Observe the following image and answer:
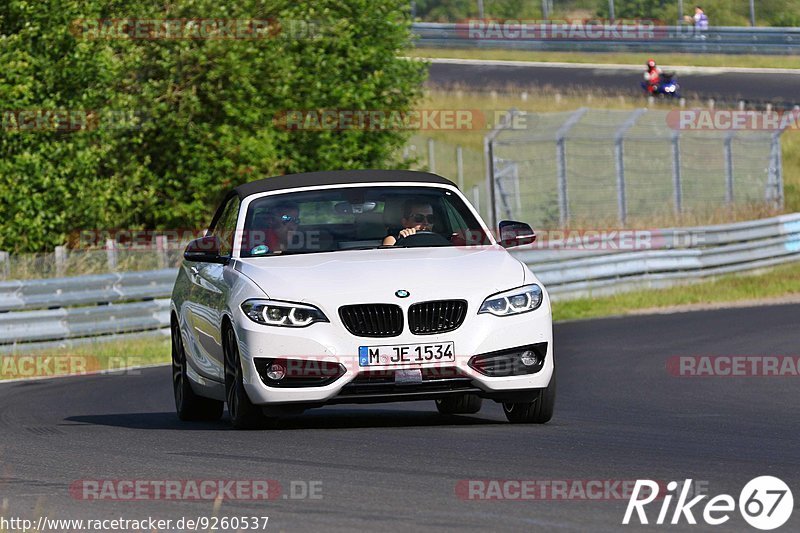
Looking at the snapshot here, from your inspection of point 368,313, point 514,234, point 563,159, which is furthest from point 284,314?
point 563,159

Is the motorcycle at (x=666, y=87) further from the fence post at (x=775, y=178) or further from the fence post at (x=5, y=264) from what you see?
the fence post at (x=5, y=264)

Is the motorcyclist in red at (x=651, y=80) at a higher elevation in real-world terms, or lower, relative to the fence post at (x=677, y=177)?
lower

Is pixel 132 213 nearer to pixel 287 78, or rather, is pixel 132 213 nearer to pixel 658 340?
pixel 287 78

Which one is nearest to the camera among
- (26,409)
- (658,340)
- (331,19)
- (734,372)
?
(26,409)

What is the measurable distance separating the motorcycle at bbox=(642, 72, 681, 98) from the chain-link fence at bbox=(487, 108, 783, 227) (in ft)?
8.80

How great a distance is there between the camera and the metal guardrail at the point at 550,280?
19812 mm

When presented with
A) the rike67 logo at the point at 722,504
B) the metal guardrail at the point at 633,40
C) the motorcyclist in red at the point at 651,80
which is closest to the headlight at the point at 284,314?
the rike67 logo at the point at 722,504

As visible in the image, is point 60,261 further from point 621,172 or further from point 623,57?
point 623,57

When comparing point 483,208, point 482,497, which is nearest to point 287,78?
point 483,208

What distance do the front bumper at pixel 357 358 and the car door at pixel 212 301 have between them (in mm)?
639

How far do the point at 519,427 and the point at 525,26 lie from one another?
53166 millimetres

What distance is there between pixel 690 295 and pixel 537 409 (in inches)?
638

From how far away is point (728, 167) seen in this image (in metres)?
33.7

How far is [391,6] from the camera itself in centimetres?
3612
